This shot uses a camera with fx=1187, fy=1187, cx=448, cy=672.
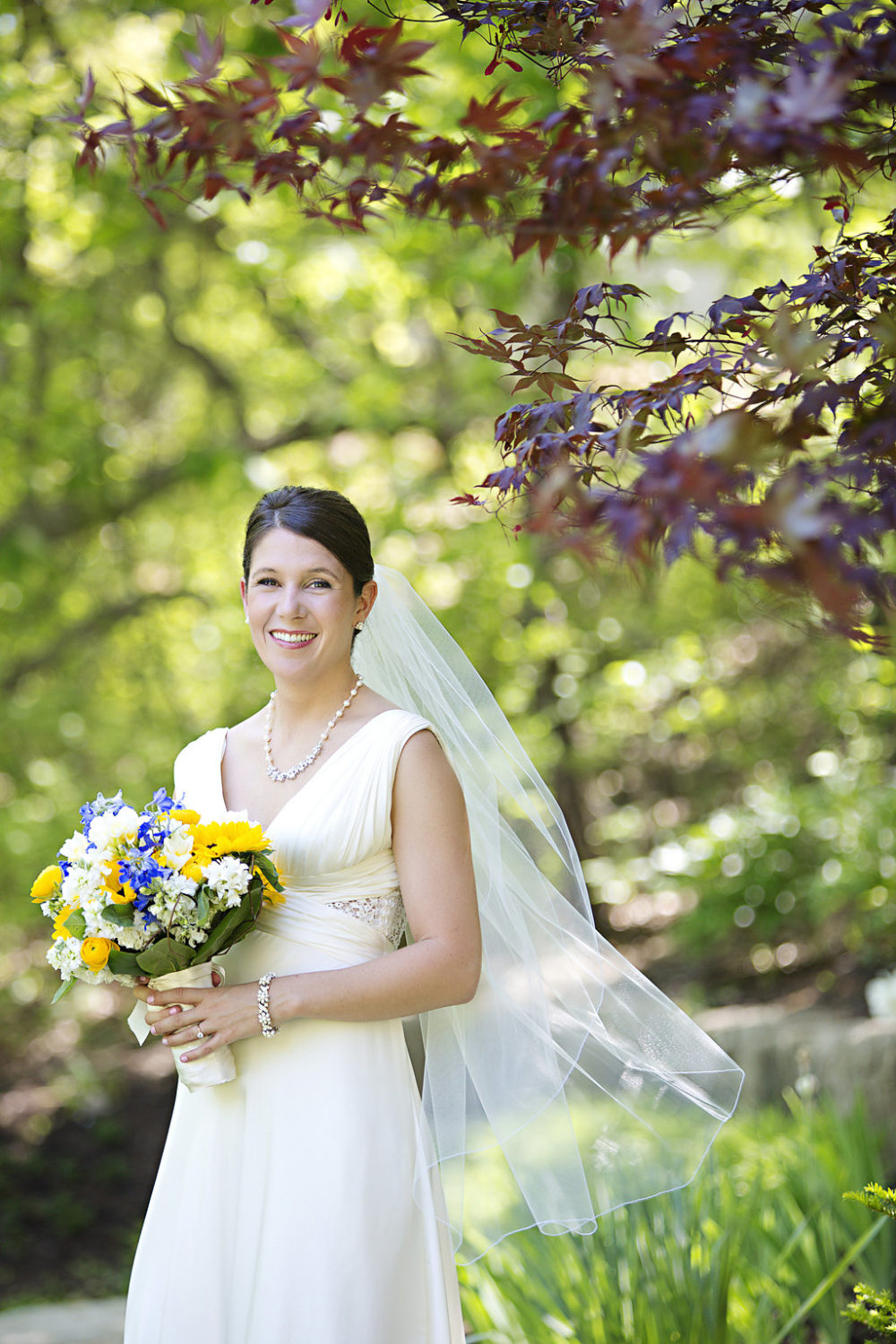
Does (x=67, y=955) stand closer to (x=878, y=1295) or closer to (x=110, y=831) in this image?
(x=110, y=831)

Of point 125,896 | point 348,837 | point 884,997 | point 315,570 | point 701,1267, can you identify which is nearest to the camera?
Result: point 125,896

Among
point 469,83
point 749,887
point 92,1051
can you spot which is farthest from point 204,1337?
point 92,1051

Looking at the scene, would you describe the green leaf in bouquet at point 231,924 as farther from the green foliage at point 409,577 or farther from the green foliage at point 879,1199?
the green foliage at point 409,577

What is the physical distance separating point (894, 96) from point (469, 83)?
201 inches

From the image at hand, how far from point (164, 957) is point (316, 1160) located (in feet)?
1.80

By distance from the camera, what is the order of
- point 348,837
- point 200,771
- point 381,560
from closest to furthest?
point 348,837
point 200,771
point 381,560

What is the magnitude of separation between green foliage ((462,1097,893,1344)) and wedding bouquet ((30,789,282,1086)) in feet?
→ 5.53

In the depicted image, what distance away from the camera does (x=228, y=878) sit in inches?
87.7

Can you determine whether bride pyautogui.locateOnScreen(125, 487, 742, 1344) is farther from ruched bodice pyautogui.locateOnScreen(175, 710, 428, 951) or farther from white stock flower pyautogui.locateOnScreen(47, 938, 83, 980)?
white stock flower pyautogui.locateOnScreen(47, 938, 83, 980)

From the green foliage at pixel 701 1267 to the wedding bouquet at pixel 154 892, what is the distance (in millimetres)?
1687

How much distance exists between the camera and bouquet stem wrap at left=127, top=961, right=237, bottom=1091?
2377 mm

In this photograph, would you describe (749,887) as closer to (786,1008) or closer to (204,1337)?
(786,1008)

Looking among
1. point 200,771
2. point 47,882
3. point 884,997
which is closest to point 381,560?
point 884,997

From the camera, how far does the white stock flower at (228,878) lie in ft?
7.29
